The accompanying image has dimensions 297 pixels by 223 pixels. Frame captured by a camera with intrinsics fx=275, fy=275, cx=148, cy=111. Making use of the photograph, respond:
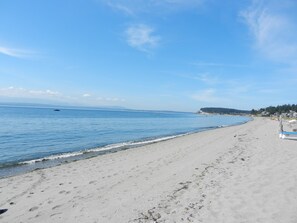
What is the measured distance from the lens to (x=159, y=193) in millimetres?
8914

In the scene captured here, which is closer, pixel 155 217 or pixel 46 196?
pixel 155 217

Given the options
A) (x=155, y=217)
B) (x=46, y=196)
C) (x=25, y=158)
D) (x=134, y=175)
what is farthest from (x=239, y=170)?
(x=25, y=158)

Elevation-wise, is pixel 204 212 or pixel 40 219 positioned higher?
pixel 204 212

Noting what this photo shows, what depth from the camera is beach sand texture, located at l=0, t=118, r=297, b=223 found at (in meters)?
6.91

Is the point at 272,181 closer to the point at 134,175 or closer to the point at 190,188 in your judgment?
the point at 190,188

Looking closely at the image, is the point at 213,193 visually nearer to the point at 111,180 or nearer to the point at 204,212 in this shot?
the point at 204,212

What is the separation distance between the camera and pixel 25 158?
18469 mm

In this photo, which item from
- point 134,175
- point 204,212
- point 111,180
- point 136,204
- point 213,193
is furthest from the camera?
point 134,175

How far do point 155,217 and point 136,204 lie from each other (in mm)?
1207

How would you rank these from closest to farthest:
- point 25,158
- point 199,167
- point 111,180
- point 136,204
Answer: point 136,204 < point 111,180 < point 199,167 < point 25,158

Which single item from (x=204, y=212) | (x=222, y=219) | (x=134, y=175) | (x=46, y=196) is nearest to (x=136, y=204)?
(x=204, y=212)

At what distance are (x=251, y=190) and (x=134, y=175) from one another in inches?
198

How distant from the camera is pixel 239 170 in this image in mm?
11711

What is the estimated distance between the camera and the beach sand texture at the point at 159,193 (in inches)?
272
